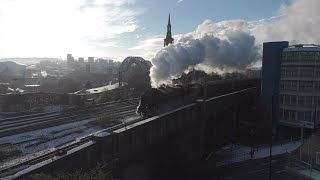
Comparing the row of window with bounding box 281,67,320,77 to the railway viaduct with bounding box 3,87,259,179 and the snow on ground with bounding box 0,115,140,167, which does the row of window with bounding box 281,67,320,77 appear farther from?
the snow on ground with bounding box 0,115,140,167

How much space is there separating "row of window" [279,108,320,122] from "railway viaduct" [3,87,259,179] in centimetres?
588

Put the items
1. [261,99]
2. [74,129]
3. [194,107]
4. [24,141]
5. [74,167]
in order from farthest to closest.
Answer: [261,99], [194,107], [74,129], [24,141], [74,167]

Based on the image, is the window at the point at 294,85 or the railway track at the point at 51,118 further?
the window at the point at 294,85

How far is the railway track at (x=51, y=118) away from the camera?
88.9 ft

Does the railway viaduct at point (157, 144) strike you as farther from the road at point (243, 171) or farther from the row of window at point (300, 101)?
the row of window at point (300, 101)

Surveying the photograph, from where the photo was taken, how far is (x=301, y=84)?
127 ft

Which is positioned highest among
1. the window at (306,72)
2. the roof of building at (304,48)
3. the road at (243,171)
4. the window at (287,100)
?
the roof of building at (304,48)

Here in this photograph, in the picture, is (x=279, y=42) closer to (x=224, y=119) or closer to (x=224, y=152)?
(x=224, y=119)

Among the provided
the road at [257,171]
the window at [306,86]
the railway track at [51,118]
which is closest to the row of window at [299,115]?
the window at [306,86]

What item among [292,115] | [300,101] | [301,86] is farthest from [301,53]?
[292,115]

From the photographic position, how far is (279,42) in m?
40.3

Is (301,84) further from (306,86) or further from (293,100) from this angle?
(293,100)

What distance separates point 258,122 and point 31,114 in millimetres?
26067

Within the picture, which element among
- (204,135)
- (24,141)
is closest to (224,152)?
(204,135)
